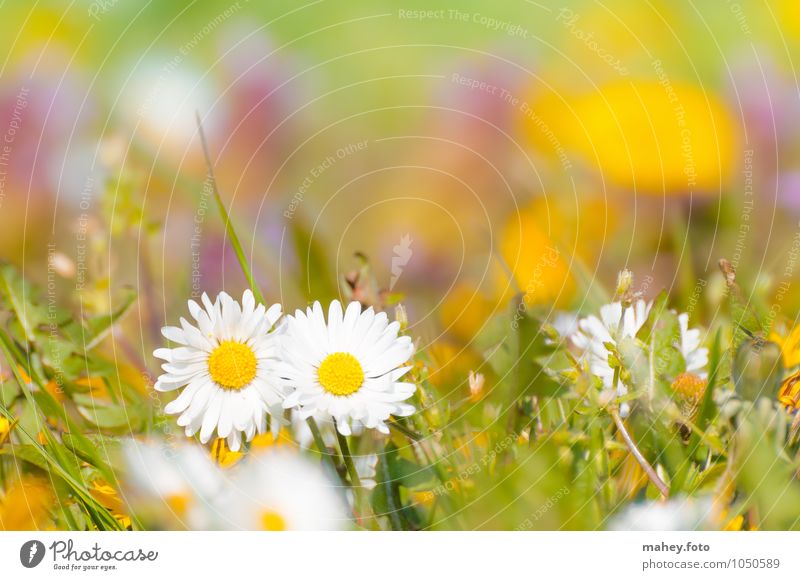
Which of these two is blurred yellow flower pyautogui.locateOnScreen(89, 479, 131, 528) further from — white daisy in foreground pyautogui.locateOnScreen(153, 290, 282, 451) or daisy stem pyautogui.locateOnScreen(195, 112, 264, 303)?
daisy stem pyautogui.locateOnScreen(195, 112, 264, 303)

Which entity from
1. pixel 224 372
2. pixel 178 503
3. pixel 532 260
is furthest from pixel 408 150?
pixel 178 503

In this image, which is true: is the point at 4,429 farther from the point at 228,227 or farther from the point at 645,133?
the point at 645,133

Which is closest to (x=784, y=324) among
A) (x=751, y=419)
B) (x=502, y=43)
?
(x=751, y=419)

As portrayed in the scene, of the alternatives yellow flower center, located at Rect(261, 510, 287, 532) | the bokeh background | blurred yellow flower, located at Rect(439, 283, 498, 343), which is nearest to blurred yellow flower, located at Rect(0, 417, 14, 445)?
the bokeh background

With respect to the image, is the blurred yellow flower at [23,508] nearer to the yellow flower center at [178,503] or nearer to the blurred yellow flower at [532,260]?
the yellow flower center at [178,503]

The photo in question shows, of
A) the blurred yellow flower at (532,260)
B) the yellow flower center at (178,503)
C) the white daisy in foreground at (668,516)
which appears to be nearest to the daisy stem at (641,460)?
the white daisy in foreground at (668,516)

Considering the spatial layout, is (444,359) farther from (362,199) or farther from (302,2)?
(302,2)
